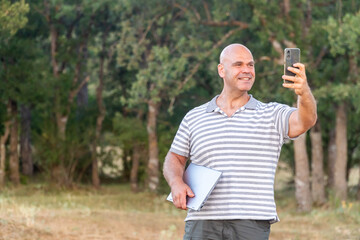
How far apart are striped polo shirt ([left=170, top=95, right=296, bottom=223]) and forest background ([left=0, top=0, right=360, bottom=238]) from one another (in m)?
14.6

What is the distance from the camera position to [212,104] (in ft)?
15.5

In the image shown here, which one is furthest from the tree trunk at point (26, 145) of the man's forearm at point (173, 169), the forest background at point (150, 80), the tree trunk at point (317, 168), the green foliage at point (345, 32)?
the man's forearm at point (173, 169)

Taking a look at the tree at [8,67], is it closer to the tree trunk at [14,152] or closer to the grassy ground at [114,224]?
the tree trunk at [14,152]

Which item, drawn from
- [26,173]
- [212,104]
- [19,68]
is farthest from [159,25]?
[212,104]

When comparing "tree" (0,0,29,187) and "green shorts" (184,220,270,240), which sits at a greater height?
"tree" (0,0,29,187)

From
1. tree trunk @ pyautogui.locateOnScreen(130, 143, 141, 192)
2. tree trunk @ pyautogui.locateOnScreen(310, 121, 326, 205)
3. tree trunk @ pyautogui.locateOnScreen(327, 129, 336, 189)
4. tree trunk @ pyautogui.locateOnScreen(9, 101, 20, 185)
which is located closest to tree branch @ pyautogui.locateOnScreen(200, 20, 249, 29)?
tree trunk @ pyautogui.locateOnScreen(310, 121, 326, 205)

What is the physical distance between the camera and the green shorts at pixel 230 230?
4.43 m

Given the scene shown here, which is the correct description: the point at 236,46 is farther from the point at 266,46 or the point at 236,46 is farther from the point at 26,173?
the point at 26,173

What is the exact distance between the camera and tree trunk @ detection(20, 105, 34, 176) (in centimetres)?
3047

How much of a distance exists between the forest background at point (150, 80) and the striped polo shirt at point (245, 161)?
14.6m

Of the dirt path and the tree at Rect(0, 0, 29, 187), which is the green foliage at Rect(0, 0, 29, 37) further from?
the dirt path

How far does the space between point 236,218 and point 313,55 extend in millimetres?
18946

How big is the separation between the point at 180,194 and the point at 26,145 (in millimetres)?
27492

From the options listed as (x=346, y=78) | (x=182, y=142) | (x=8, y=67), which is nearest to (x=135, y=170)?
(x=8, y=67)
